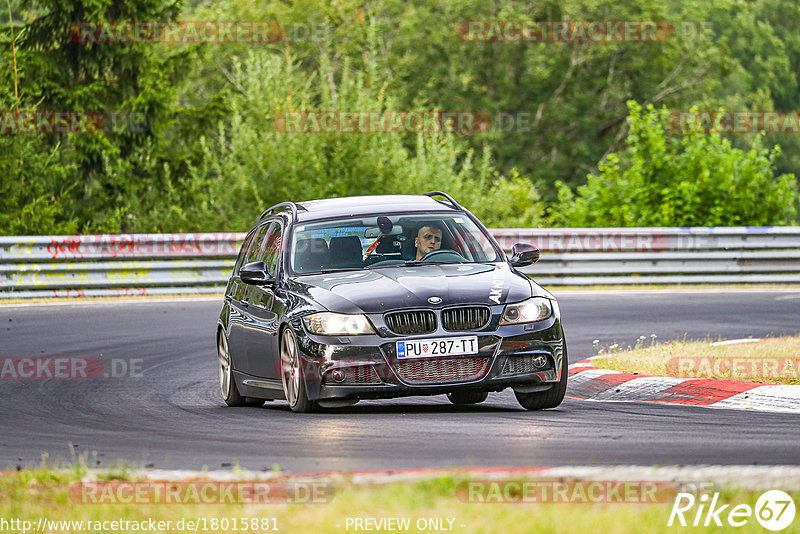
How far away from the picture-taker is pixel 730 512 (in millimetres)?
5344

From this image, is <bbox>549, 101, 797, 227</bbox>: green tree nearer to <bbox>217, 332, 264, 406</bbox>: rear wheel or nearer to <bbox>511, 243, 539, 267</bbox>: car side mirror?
<bbox>511, 243, 539, 267</bbox>: car side mirror

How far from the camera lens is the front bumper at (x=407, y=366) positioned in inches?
361

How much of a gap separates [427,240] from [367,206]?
691 mm

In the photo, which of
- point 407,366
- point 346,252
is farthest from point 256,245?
point 407,366

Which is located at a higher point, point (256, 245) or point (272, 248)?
point (272, 248)

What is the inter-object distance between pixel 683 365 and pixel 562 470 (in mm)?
5334

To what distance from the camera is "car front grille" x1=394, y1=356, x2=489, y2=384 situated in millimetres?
9172

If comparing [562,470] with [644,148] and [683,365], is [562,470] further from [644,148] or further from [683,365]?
[644,148]

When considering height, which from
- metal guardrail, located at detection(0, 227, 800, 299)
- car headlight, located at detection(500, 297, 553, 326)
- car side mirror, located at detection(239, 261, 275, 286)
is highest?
car side mirror, located at detection(239, 261, 275, 286)

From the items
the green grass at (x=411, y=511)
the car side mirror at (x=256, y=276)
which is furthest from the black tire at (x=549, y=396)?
the green grass at (x=411, y=511)

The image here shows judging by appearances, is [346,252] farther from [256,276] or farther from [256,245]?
[256,245]

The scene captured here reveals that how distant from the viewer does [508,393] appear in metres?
11.3

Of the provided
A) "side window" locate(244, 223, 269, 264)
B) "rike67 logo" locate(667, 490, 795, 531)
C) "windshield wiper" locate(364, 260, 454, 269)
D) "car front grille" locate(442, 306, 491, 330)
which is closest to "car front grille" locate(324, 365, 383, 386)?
"car front grille" locate(442, 306, 491, 330)

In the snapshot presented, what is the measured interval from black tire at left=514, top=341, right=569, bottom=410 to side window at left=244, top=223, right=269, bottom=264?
2961mm
